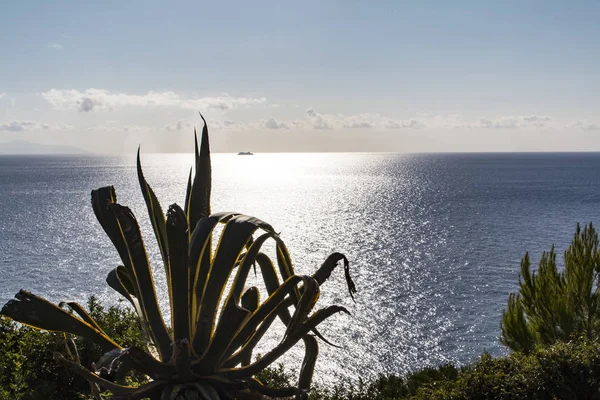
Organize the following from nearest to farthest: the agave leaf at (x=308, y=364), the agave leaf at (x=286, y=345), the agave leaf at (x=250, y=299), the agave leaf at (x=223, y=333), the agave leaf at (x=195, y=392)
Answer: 1. the agave leaf at (x=195, y=392)
2. the agave leaf at (x=223, y=333)
3. the agave leaf at (x=286, y=345)
4. the agave leaf at (x=308, y=364)
5. the agave leaf at (x=250, y=299)

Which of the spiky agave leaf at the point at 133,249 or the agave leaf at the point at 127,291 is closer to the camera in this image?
the spiky agave leaf at the point at 133,249

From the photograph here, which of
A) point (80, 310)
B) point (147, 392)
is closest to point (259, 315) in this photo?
point (147, 392)

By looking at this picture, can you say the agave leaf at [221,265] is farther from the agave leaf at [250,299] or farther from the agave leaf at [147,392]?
the agave leaf at [250,299]

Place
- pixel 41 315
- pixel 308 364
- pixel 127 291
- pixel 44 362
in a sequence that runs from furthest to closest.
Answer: pixel 44 362
pixel 127 291
pixel 308 364
pixel 41 315

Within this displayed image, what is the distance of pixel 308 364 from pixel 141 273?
1705 mm

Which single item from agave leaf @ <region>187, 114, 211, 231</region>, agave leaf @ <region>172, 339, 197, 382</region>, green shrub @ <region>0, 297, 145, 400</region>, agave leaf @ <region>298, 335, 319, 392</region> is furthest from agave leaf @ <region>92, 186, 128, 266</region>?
green shrub @ <region>0, 297, 145, 400</region>

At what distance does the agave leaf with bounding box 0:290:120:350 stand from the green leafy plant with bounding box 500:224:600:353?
10448mm

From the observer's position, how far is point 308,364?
4.62m

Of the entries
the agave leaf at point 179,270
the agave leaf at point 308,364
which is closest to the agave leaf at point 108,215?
the agave leaf at point 179,270

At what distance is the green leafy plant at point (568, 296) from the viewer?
12.0 metres

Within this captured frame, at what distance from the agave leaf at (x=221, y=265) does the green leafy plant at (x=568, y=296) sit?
31.7ft

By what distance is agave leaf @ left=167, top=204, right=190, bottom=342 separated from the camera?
3.99 m

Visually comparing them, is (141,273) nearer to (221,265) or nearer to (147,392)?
(221,265)

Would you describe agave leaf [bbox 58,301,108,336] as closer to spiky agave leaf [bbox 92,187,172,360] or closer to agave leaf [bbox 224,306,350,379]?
spiky agave leaf [bbox 92,187,172,360]
